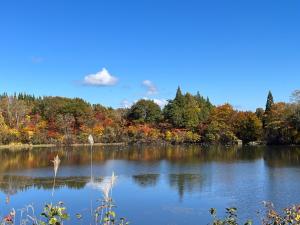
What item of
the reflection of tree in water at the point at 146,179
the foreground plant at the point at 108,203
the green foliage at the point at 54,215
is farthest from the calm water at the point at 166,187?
the green foliage at the point at 54,215

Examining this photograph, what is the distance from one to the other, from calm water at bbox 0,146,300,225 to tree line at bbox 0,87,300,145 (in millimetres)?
23698

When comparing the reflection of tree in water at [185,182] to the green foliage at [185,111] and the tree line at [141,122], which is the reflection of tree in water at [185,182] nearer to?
the tree line at [141,122]

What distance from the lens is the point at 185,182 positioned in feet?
75.5

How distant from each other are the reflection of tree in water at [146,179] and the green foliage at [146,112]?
37.6 metres

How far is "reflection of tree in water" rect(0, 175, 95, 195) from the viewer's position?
21.5 metres

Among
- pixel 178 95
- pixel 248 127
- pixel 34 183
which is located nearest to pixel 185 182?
pixel 34 183

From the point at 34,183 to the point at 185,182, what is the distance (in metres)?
8.06

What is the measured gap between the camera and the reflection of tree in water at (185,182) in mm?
20709

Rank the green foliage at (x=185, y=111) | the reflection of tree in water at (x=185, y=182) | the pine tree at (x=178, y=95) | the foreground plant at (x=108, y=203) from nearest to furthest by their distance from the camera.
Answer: the foreground plant at (x=108, y=203) < the reflection of tree in water at (x=185, y=182) < the green foliage at (x=185, y=111) < the pine tree at (x=178, y=95)

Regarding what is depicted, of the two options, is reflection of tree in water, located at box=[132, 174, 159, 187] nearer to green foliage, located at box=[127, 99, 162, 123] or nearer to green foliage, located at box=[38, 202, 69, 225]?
green foliage, located at box=[38, 202, 69, 225]

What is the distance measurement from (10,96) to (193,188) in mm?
49025

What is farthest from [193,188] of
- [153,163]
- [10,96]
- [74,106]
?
[10,96]

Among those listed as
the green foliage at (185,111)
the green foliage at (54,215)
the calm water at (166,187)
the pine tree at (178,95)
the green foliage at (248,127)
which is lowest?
the calm water at (166,187)

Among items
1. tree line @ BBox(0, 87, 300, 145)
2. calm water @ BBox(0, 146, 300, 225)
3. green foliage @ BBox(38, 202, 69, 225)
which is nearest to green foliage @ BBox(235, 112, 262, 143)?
tree line @ BBox(0, 87, 300, 145)
